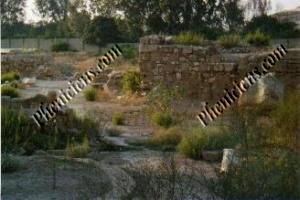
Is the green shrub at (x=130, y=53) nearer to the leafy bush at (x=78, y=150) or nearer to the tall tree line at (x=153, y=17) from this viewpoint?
the tall tree line at (x=153, y=17)

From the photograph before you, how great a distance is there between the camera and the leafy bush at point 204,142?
663 centimetres

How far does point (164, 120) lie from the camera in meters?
8.97

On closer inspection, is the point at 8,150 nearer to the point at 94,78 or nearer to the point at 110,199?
the point at 110,199

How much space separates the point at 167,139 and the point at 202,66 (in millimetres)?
4552

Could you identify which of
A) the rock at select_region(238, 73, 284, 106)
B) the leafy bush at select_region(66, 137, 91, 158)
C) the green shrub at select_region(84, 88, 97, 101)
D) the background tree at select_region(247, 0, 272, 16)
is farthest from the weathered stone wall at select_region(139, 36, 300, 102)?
the background tree at select_region(247, 0, 272, 16)

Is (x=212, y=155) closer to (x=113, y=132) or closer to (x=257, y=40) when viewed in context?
(x=113, y=132)

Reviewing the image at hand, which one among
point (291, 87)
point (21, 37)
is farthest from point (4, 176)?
point (21, 37)

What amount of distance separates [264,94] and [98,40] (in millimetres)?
17040

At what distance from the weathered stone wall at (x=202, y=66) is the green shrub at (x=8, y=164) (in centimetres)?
639

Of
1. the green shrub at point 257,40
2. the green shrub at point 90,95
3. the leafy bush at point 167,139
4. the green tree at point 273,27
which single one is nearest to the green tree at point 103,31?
the green tree at point 273,27

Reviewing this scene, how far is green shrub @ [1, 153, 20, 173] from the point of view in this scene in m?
5.48

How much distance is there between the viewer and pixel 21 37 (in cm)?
3247

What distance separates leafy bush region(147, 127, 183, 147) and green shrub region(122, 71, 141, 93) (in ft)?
17.4

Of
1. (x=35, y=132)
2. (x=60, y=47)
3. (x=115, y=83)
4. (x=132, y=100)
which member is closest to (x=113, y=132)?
(x=35, y=132)
